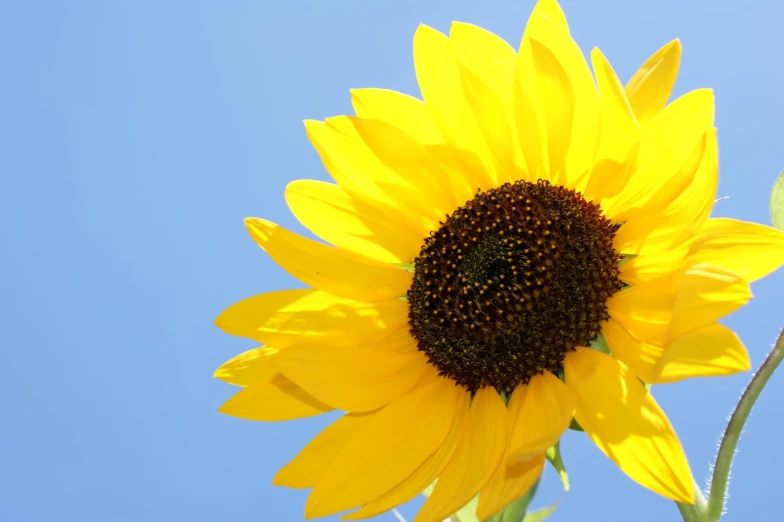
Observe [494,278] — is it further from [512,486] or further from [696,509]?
[696,509]

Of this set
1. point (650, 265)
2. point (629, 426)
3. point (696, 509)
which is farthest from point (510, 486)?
point (650, 265)

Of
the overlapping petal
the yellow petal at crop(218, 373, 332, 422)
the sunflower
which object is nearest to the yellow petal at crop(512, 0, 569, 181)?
the sunflower

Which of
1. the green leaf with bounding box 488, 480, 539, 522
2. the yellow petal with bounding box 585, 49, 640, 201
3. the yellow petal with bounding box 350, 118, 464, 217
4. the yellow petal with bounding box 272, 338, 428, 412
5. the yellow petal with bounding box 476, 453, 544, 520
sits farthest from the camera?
the yellow petal with bounding box 350, 118, 464, 217

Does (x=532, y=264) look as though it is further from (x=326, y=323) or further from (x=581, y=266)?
(x=326, y=323)

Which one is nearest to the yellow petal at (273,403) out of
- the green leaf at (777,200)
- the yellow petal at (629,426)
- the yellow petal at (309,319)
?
the yellow petal at (309,319)

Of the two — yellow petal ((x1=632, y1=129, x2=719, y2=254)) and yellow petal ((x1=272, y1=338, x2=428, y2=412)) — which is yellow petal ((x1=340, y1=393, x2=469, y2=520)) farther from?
yellow petal ((x1=632, y1=129, x2=719, y2=254))

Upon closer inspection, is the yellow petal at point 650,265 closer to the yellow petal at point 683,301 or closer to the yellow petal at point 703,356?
the yellow petal at point 683,301

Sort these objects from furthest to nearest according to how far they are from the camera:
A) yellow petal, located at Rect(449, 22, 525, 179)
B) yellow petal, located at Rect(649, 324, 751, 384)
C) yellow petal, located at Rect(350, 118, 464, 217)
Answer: yellow petal, located at Rect(350, 118, 464, 217) < yellow petal, located at Rect(449, 22, 525, 179) < yellow petal, located at Rect(649, 324, 751, 384)

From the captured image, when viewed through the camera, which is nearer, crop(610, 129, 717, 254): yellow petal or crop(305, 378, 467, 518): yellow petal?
crop(610, 129, 717, 254): yellow petal
